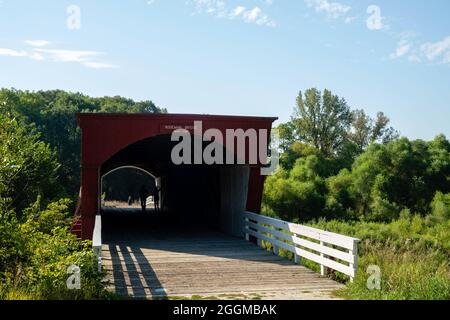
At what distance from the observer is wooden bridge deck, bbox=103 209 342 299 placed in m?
7.67

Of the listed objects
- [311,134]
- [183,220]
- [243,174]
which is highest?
[311,134]

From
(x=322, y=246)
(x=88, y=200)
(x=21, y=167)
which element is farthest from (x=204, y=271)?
(x=88, y=200)

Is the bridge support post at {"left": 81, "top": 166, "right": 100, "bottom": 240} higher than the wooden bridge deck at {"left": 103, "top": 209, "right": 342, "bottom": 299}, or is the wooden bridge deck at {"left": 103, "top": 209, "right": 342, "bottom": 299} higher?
the bridge support post at {"left": 81, "top": 166, "right": 100, "bottom": 240}

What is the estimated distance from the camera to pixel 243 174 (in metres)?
14.6

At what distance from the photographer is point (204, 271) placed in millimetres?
9359

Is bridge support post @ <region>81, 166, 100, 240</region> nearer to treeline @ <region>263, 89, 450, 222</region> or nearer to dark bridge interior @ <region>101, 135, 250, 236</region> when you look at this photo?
dark bridge interior @ <region>101, 135, 250, 236</region>

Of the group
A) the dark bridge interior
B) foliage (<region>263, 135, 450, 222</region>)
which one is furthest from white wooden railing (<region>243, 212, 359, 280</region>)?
foliage (<region>263, 135, 450, 222</region>)

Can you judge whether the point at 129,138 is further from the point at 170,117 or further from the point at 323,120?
the point at 323,120

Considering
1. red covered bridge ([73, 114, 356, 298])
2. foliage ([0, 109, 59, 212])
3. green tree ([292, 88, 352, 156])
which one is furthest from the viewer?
green tree ([292, 88, 352, 156])

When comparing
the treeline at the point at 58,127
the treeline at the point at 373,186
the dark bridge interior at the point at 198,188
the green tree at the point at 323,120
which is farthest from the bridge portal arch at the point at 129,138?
the green tree at the point at 323,120

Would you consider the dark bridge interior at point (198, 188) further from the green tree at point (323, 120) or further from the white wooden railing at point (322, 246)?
the green tree at point (323, 120)
